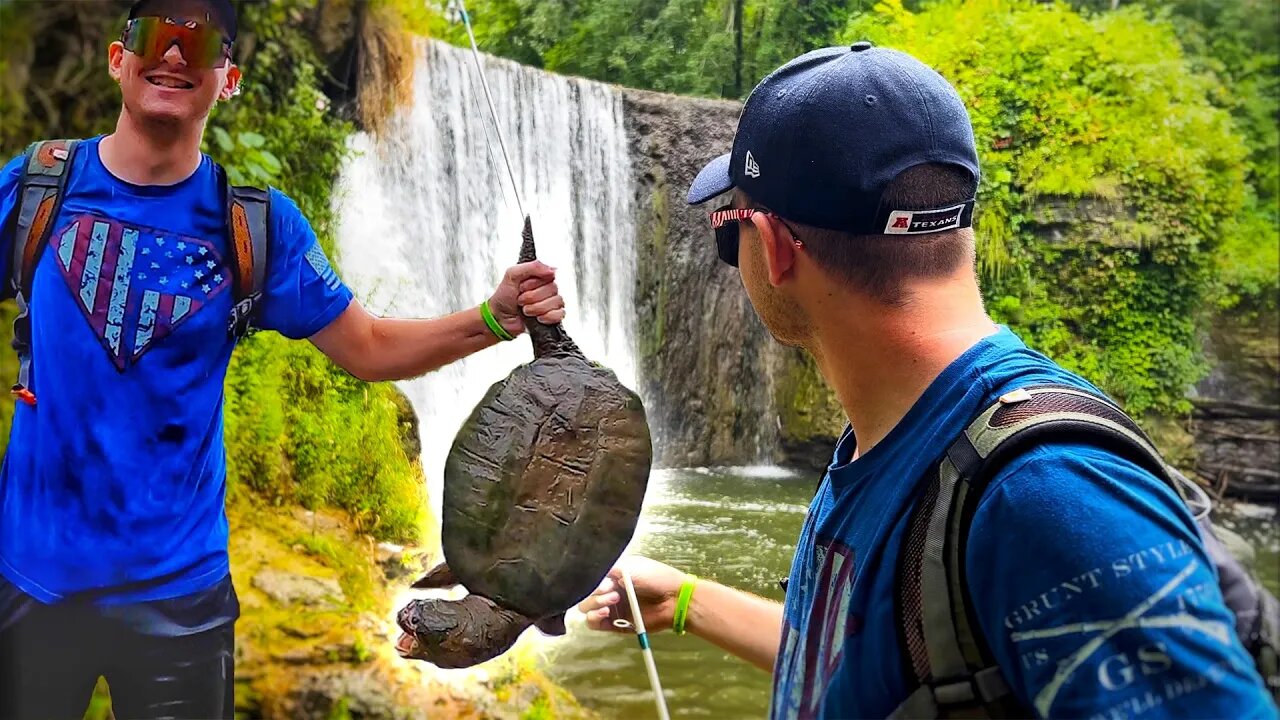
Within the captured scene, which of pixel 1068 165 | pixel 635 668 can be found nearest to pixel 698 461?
pixel 635 668

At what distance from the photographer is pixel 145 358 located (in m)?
1.22

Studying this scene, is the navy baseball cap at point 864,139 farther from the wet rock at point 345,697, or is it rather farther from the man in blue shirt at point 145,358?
the wet rock at point 345,697

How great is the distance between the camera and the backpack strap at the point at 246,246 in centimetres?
124

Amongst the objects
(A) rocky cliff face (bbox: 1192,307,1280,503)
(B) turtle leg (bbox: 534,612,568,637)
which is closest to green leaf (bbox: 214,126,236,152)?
(B) turtle leg (bbox: 534,612,568,637)

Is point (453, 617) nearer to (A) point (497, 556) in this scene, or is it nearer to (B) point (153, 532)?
(A) point (497, 556)

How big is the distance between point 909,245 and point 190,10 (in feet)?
3.42

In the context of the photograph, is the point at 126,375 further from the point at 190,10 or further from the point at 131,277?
the point at 190,10

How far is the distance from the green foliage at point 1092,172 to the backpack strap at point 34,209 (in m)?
1.21

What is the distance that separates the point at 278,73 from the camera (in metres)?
1.89

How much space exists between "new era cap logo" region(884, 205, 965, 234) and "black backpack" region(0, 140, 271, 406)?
2.96 ft

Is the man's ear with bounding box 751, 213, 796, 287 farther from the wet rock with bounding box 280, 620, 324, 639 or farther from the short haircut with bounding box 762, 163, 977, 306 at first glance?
the wet rock with bounding box 280, 620, 324, 639

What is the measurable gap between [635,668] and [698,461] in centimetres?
40

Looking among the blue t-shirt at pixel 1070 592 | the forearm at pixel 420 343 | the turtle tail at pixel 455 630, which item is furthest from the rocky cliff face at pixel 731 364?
the blue t-shirt at pixel 1070 592

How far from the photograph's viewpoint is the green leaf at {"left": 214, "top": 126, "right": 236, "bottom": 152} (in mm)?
1781
